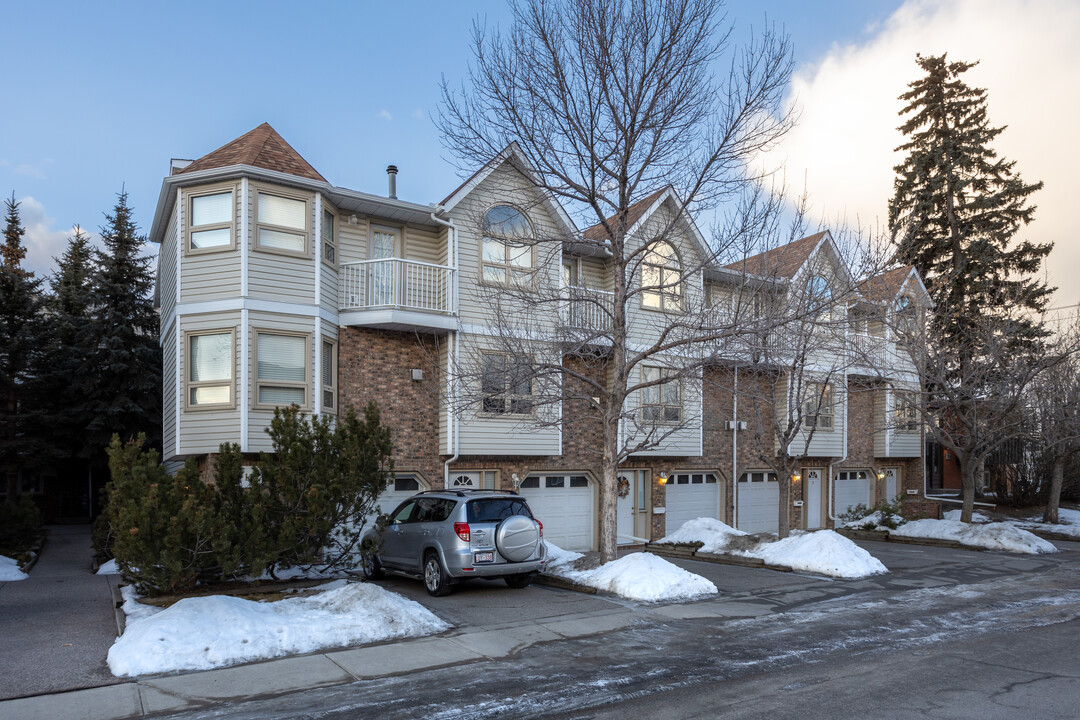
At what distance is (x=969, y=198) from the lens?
102 ft

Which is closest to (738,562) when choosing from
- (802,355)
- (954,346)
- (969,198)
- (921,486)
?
(802,355)

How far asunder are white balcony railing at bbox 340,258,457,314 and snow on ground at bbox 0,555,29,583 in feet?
24.9

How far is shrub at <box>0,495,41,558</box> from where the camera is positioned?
58.1 feet

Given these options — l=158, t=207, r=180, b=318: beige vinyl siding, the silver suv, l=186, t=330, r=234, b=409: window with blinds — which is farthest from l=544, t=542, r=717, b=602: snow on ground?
l=158, t=207, r=180, b=318: beige vinyl siding

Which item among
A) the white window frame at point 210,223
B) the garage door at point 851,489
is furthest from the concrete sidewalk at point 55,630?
the garage door at point 851,489

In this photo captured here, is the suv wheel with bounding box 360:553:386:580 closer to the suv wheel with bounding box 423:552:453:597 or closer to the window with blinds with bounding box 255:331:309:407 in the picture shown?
the suv wheel with bounding box 423:552:453:597

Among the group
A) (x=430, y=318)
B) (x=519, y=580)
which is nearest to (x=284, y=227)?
(x=430, y=318)

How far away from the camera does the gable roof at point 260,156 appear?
1517 centimetres

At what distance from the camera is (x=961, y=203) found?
102 feet

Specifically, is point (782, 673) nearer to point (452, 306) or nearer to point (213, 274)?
point (452, 306)

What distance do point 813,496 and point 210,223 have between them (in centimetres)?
1940

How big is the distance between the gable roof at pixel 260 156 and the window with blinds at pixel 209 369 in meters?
3.26

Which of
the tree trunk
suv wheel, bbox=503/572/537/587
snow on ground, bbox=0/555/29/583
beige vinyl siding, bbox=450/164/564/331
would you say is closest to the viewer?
suv wheel, bbox=503/572/537/587

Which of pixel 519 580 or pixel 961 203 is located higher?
pixel 961 203
